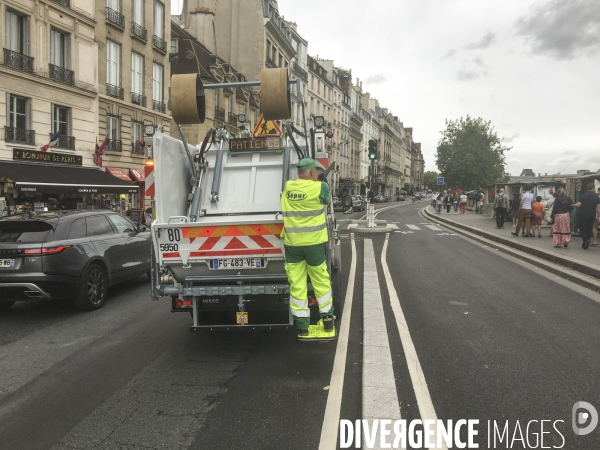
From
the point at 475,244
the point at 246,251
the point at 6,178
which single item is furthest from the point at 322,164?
the point at 6,178

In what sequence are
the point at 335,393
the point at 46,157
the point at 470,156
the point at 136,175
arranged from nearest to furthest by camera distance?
the point at 335,393 → the point at 46,157 → the point at 136,175 → the point at 470,156

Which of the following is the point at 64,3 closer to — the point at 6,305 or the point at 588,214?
the point at 6,305

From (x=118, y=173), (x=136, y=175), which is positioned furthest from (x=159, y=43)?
(x=118, y=173)

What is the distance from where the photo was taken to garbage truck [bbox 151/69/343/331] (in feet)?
15.9

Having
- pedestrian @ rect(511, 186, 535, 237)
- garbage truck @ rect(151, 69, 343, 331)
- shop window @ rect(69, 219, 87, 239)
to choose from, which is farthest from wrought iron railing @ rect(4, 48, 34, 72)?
pedestrian @ rect(511, 186, 535, 237)

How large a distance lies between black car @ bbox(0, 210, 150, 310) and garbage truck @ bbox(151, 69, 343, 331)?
2392 millimetres

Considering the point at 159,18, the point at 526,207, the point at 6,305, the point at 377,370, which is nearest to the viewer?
the point at 377,370

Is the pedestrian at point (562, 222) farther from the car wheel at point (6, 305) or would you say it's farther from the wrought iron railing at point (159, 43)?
the wrought iron railing at point (159, 43)

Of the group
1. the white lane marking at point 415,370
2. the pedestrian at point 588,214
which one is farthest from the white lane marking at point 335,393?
the pedestrian at point 588,214

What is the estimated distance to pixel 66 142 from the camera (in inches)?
818

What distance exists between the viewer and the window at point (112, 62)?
23647mm

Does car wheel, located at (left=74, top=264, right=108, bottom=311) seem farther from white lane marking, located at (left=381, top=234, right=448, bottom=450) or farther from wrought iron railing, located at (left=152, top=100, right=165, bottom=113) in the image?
wrought iron railing, located at (left=152, top=100, right=165, bottom=113)

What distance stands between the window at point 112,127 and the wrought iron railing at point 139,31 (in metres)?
4.71

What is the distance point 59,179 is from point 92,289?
492 inches
